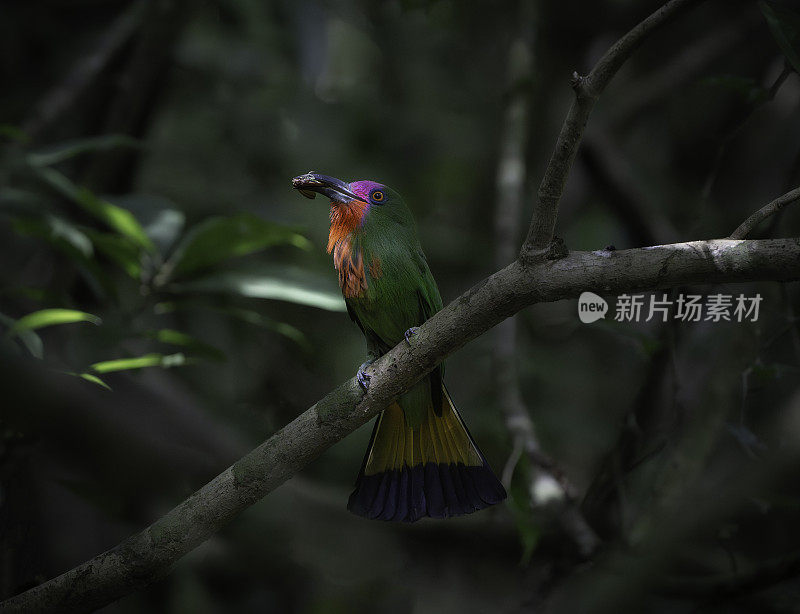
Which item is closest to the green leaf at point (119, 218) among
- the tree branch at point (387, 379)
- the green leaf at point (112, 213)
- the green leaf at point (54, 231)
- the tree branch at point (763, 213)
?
the green leaf at point (112, 213)

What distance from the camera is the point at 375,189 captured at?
6.12 feet

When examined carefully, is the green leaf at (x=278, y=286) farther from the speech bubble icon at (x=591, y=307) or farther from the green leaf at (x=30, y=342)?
the speech bubble icon at (x=591, y=307)

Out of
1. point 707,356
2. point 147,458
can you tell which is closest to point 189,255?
point 147,458

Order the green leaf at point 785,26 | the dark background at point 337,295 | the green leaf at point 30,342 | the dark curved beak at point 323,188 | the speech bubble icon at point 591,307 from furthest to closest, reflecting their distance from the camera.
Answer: the dark background at point 337,295, the green leaf at point 30,342, the dark curved beak at point 323,188, the green leaf at point 785,26, the speech bubble icon at point 591,307

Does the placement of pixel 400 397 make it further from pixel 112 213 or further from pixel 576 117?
pixel 112 213

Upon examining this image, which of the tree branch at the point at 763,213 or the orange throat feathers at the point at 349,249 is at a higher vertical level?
the orange throat feathers at the point at 349,249

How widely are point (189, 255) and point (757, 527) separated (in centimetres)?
201

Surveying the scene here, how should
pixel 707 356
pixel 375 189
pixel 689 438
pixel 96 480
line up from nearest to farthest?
pixel 375 189 < pixel 96 480 < pixel 689 438 < pixel 707 356

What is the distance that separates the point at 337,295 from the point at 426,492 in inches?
31.2

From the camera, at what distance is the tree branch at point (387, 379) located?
1.30 meters

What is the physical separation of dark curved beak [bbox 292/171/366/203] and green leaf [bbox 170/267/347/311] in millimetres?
523

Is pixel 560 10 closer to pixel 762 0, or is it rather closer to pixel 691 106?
pixel 691 106

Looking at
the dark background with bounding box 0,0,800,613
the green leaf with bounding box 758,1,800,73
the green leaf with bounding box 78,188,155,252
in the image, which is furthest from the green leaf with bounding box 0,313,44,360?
the green leaf with bounding box 758,1,800,73

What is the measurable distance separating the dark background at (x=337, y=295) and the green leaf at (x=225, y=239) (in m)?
0.01
